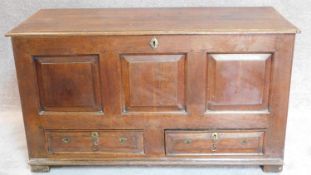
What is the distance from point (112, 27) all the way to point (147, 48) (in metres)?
0.17

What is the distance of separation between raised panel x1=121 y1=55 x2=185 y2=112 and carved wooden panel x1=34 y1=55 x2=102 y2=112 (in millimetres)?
130

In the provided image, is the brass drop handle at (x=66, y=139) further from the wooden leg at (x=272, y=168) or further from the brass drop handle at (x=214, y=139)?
the wooden leg at (x=272, y=168)

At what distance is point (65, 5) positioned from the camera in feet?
7.71

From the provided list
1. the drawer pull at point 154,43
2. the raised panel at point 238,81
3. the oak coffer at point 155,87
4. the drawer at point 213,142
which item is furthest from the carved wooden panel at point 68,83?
the raised panel at point 238,81

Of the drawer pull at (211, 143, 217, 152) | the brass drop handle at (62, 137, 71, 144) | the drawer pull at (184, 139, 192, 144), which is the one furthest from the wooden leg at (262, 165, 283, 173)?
the brass drop handle at (62, 137, 71, 144)

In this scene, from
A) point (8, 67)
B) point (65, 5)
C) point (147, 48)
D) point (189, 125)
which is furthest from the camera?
point (8, 67)

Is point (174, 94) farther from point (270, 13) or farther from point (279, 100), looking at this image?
point (270, 13)

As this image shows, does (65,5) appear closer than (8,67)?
Yes

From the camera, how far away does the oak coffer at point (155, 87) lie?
180cm

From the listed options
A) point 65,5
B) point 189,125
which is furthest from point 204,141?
point 65,5

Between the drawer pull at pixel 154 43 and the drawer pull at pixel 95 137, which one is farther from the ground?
the drawer pull at pixel 154 43

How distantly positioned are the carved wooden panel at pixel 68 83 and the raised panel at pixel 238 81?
0.48 meters

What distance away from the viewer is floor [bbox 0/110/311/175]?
2035mm

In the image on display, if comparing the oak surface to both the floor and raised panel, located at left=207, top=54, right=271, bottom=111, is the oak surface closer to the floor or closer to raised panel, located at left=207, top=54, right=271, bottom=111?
raised panel, located at left=207, top=54, right=271, bottom=111
